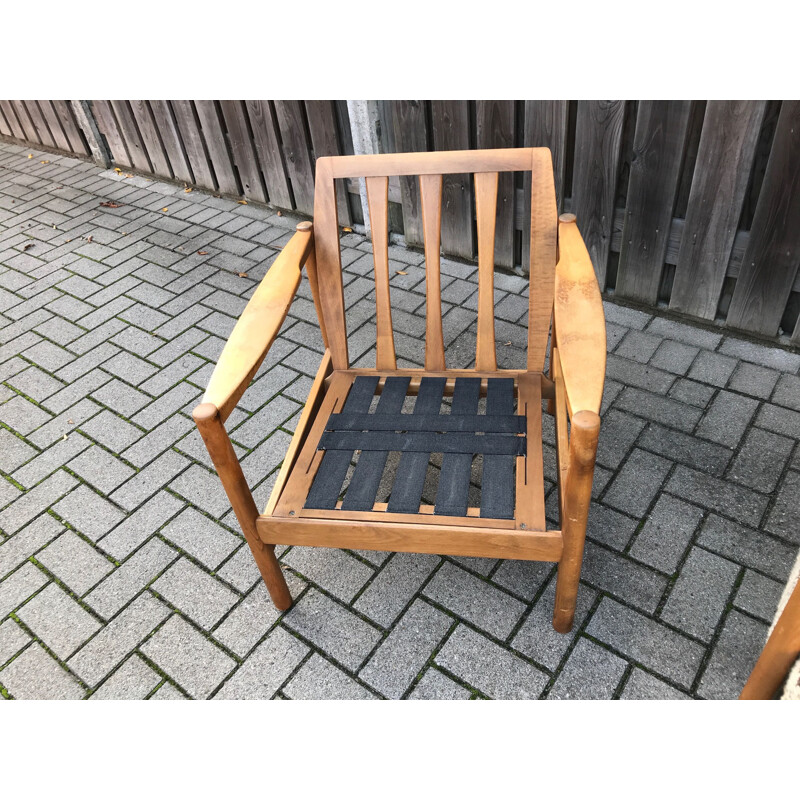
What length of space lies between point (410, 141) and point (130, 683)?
2741mm

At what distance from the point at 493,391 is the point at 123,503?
147 centimetres

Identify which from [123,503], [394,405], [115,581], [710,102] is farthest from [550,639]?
[710,102]

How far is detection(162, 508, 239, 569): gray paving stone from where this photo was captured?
2.18 m

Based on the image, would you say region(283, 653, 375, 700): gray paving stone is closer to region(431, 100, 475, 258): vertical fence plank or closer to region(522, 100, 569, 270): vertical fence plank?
region(522, 100, 569, 270): vertical fence plank

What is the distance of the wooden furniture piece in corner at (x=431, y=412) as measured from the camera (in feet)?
5.09

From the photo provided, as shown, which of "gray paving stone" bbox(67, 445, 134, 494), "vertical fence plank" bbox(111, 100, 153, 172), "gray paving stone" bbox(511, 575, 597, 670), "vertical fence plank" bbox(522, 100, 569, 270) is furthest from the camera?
"vertical fence plank" bbox(111, 100, 153, 172)

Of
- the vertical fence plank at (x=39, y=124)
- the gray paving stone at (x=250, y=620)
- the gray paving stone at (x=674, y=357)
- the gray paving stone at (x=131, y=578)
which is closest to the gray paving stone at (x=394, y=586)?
the gray paving stone at (x=250, y=620)

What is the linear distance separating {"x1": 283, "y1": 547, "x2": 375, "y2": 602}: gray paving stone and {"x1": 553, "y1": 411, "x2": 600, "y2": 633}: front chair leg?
64 cm

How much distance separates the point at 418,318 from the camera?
3189 millimetres

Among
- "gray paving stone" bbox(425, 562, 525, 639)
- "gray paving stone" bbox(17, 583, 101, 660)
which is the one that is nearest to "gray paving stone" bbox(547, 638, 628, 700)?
"gray paving stone" bbox(425, 562, 525, 639)

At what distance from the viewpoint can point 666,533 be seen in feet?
6.79

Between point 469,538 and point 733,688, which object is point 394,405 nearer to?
point 469,538

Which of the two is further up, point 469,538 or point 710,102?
point 710,102

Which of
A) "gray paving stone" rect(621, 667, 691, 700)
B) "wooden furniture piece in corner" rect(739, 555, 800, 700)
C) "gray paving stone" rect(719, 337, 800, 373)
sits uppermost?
"wooden furniture piece in corner" rect(739, 555, 800, 700)
